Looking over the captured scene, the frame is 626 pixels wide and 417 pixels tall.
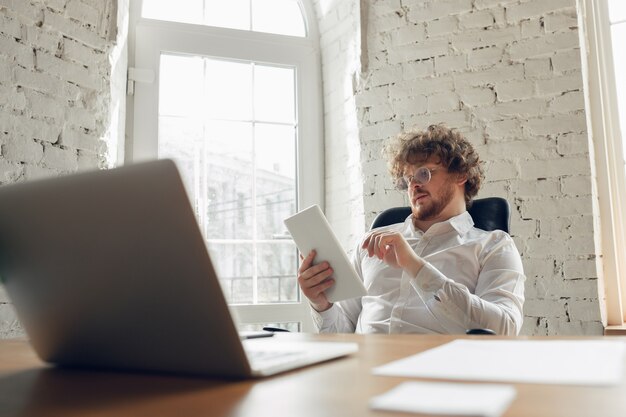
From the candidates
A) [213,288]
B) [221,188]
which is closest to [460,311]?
[213,288]

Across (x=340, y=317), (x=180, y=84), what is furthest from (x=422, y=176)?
(x=180, y=84)

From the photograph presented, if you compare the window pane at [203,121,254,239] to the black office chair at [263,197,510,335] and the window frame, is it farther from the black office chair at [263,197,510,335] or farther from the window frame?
the window frame

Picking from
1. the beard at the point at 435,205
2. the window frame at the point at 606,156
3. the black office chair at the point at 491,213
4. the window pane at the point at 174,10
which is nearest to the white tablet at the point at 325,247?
the beard at the point at 435,205

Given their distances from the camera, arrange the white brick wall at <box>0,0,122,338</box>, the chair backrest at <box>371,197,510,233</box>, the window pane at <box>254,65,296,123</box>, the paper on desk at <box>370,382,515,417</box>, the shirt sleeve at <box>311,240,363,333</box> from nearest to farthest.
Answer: the paper on desk at <box>370,382,515,417</box> < the shirt sleeve at <box>311,240,363,333</box> < the chair backrest at <box>371,197,510,233</box> < the white brick wall at <box>0,0,122,338</box> < the window pane at <box>254,65,296,123</box>

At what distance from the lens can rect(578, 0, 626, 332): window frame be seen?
2.42 meters

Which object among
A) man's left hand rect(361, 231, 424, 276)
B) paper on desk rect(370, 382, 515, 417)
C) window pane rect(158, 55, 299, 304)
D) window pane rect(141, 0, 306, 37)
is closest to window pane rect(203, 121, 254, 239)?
window pane rect(158, 55, 299, 304)

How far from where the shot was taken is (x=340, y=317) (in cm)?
192

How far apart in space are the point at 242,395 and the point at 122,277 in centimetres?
19

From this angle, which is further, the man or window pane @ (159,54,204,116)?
window pane @ (159,54,204,116)

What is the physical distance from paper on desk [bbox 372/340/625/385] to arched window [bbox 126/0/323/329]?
7.34 feet

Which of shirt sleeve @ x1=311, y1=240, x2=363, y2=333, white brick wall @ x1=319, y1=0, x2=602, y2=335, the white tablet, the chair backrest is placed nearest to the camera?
the white tablet

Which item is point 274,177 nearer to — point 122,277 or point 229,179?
point 229,179

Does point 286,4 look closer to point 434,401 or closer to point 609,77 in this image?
point 609,77

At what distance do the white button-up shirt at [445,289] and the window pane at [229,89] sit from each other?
1.36m
